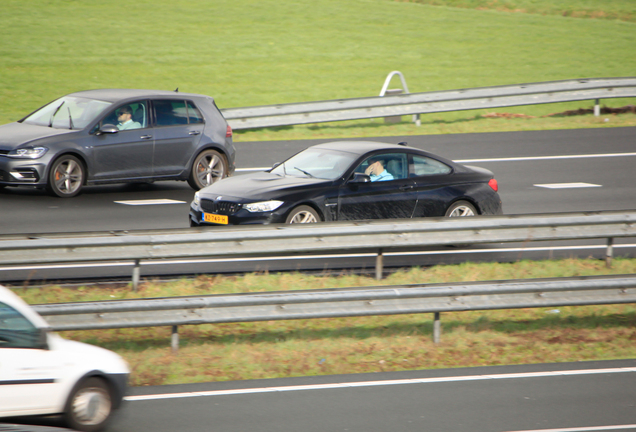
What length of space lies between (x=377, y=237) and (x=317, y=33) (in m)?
27.4

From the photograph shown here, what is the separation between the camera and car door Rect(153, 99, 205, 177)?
603 inches

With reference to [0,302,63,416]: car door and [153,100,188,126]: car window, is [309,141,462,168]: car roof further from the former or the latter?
[0,302,63,416]: car door

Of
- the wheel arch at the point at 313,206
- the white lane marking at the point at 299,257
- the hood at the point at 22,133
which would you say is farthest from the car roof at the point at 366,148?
the hood at the point at 22,133

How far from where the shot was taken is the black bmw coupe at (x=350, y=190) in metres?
11.5

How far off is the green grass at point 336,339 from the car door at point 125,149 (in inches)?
208

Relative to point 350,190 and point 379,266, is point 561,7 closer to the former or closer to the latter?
point 350,190

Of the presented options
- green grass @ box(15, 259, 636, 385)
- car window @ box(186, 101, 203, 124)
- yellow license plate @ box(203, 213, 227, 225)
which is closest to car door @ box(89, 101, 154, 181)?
car window @ box(186, 101, 203, 124)

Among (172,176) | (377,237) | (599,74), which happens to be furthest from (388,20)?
(377,237)

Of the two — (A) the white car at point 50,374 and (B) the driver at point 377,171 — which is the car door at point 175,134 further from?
(A) the white car at point 50,374

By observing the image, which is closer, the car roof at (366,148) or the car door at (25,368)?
the car door at (25,368)

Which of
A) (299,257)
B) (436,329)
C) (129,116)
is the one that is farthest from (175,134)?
(436,329)

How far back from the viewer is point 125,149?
14.9 m

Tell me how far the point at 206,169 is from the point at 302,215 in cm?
477

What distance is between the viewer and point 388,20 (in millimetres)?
40219
